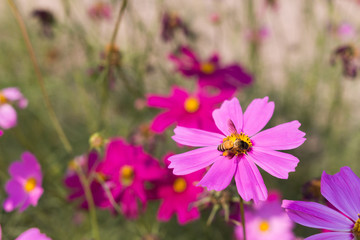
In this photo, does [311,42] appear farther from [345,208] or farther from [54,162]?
[345,208]

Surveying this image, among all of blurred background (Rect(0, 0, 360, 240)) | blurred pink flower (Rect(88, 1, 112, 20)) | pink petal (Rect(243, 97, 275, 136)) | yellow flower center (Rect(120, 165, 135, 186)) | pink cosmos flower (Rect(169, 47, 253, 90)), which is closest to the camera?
pink petal (Rect(243, 97, 275, 136))

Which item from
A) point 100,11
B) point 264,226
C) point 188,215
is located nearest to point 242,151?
point 188,215

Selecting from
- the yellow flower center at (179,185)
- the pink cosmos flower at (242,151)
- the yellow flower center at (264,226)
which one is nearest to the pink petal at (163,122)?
the yellow flower center at (179,185)

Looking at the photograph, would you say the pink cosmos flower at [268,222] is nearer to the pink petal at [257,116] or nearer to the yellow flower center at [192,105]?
the yellow flower center at [192,105]

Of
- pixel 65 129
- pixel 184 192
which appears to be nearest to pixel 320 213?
pixel 184 192

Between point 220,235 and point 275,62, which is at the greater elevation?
point 275,62

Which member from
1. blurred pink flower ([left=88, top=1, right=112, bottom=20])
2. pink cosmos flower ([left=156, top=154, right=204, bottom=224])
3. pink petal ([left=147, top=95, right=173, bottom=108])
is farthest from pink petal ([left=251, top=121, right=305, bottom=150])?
blurred pink flower ([left=88, top=1, right=112, bottom=20])

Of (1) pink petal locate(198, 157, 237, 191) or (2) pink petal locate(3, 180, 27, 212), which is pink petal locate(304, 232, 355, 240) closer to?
(1) pink petal locate(198, 157, 237, 191)
